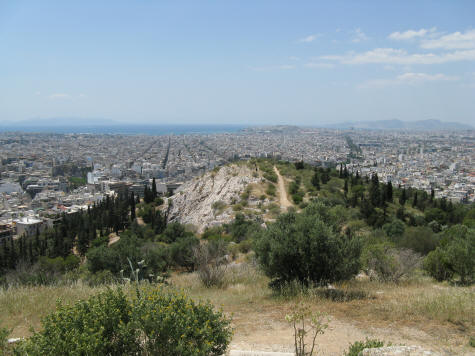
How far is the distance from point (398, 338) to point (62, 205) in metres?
71.0

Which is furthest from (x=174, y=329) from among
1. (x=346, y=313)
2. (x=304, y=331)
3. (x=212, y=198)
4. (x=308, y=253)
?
(x=212, y=198)

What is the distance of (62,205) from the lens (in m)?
65.7

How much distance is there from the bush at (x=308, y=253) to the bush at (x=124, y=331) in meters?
3.77

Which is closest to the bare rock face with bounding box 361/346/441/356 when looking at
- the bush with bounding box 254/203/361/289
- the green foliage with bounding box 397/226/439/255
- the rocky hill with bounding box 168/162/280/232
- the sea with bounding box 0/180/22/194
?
the bush with bounding box 254/203/361/289

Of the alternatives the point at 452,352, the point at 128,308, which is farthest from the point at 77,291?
the point at 452,352

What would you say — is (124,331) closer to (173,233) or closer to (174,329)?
(174,329)

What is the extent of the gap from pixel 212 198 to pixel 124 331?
2982 cm

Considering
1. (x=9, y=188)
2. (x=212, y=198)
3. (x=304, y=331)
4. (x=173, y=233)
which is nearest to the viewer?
(x=304, y=331)

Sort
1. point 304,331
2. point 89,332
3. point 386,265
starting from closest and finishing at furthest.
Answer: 1. point 89,332
2. point 304,331
3. point 386,265

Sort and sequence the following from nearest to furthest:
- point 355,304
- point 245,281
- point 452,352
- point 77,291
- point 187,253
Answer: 1. point 452,352
2. point 355,304
3. point 77,291
4. point 245,281
5. point 187,253

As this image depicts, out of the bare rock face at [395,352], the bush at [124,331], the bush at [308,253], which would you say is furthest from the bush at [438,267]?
the bush at [124,331]

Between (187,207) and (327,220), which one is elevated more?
(327,220)

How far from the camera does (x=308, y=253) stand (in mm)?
6973

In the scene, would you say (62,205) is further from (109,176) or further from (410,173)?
(410,173)
